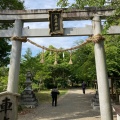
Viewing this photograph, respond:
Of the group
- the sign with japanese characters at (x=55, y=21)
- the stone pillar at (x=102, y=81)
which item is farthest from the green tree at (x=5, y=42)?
the stone pillar at (x=102, y=81)

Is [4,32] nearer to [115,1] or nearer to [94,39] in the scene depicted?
[94,39]

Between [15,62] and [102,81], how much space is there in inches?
163

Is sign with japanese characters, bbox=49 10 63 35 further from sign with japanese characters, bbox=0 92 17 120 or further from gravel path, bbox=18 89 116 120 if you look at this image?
gravel path, bbox=18 89 116 120

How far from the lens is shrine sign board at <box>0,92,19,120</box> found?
605 centimetres

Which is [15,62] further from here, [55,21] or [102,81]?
[102,81]

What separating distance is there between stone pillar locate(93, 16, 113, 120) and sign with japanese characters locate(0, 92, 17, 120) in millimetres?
3870

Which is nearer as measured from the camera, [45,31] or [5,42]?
[45,31]

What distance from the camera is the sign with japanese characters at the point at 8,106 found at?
6.05 metres

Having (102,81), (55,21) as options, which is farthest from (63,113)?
(55,21)

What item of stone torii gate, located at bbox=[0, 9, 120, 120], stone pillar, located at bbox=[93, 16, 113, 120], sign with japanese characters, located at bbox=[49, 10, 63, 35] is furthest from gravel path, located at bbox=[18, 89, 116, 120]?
sign with japanese characters, located at bbox=[49, 10, 63, 35]

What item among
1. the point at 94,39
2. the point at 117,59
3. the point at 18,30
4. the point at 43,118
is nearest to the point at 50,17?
the point at 18,30

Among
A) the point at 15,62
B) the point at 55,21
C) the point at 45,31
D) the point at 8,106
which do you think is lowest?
the point at 8,106

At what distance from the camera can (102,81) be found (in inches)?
329

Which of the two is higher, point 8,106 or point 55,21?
point 55,21
